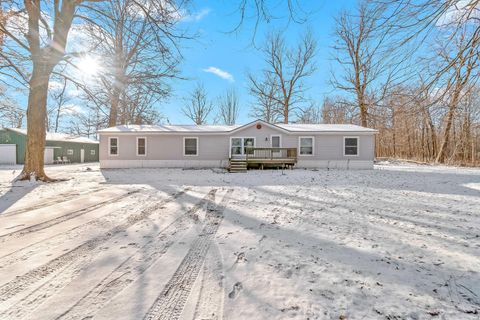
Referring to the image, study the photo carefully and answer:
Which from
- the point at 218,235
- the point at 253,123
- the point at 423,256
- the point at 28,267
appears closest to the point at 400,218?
the point at 423,256

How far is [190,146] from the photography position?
15633 millimetres

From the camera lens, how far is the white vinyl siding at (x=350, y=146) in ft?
49.3

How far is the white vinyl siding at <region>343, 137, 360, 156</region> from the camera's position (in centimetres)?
1504

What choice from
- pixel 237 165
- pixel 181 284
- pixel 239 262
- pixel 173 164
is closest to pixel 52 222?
pixel 181 284

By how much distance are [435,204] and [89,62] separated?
1175 cm

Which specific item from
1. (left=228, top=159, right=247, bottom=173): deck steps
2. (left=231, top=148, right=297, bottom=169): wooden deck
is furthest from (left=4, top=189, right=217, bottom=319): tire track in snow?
(left=231, top=148, right=297, bottom=169): wooden deck

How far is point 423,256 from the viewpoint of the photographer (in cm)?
282

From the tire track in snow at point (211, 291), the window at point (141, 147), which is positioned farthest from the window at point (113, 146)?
the tire track in snow at point (211, 291)

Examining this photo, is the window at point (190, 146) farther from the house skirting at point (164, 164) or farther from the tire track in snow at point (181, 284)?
the tire track in snow at point (181, 284)

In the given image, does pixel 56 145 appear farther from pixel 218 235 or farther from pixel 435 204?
pixel 435 204

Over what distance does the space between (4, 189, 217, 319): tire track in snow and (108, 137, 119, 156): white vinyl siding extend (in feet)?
47.0

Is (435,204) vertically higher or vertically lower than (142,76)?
lower

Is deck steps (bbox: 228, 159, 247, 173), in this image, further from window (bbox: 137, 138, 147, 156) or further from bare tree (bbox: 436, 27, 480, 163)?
bare tree (bbox: 436, 27, 480, 163)

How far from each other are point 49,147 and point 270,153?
2162cm
